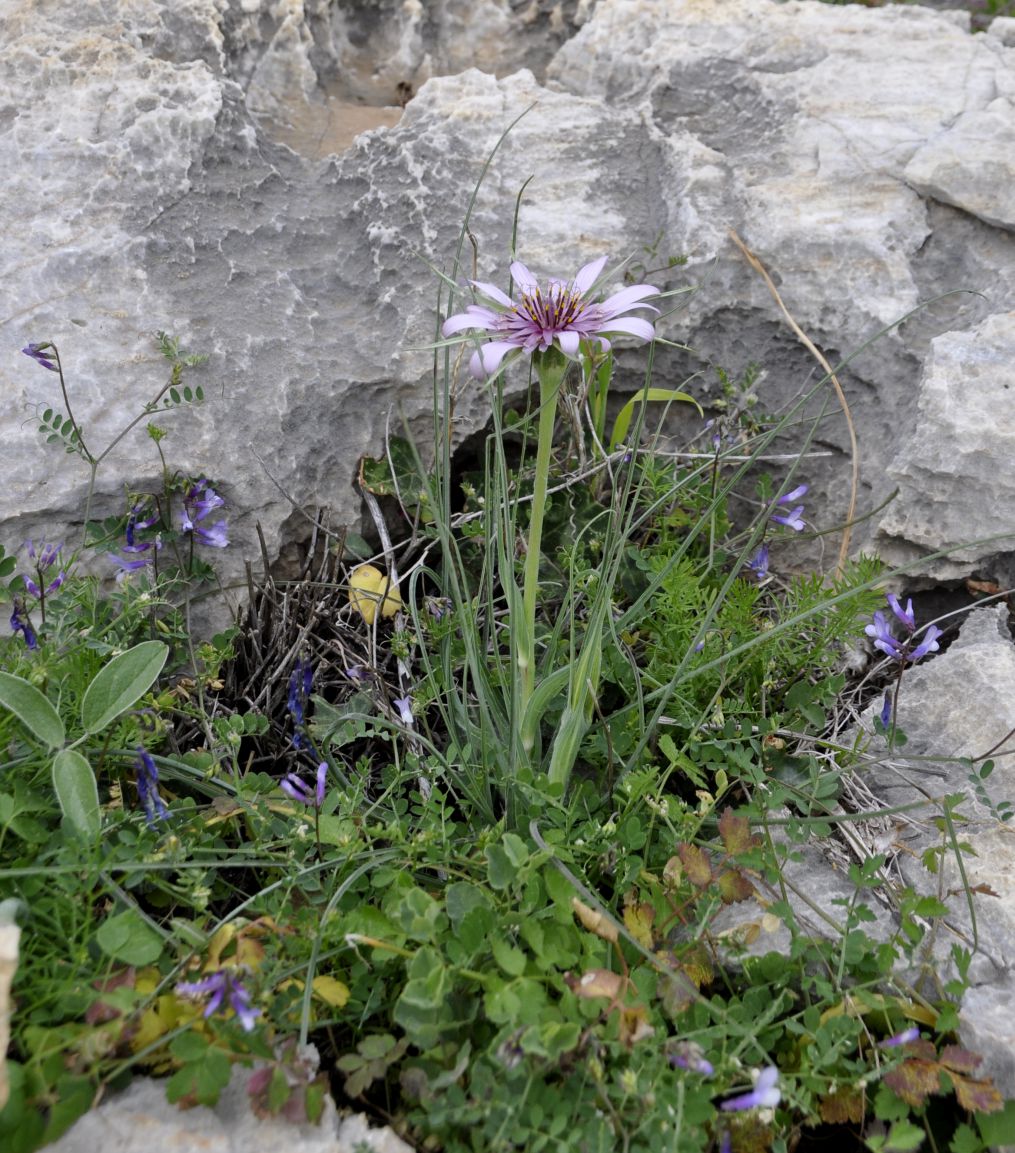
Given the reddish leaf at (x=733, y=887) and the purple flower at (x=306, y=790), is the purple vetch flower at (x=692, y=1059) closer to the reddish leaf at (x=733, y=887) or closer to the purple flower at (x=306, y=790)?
the reddish leaf at (x=733, y=887)

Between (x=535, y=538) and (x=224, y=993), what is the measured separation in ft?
2.48

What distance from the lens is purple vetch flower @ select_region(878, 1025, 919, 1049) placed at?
130 centimetres

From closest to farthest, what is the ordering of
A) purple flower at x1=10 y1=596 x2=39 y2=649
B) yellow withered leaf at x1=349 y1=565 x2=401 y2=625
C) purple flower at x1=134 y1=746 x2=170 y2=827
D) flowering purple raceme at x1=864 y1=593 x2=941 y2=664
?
purple flower at x1=134 y1=746 x2=170 y2=827
purple flower at x1=10 y1=596 x2=39 y2=649
flowering purple raceme at x1=864 y1=593 x2=941 y2=664
yellow withered leaf at x1=349 y1=565 x2=401 y2=625

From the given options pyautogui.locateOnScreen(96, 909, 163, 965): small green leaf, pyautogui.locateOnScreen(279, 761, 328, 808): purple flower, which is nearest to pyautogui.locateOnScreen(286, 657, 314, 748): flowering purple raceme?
pyautogui.locateOnScreen(279, 761, 328, 808): purple flower

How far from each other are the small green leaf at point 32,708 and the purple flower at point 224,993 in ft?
1.42

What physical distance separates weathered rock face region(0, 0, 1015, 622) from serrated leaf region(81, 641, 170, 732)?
527mm

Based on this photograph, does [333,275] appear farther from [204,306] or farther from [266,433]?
[266,433]

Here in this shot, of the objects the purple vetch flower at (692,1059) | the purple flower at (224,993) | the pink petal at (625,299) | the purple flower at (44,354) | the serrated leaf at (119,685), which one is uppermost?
the pink petal at (625,299)

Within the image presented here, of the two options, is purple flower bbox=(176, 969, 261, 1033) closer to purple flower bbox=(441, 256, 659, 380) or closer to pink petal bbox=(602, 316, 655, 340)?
purple flower bbox=(441, 256, 659, 380)

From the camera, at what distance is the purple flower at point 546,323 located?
1402 mm

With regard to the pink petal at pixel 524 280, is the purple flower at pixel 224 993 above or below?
below

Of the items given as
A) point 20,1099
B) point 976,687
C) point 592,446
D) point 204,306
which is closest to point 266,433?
point 204,306

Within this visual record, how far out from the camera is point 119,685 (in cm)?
156

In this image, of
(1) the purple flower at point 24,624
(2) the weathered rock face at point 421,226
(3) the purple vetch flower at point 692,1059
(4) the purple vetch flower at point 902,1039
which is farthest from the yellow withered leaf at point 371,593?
(4) the purple vetch flower at point 902,1039
